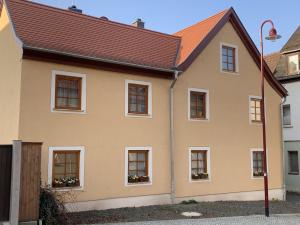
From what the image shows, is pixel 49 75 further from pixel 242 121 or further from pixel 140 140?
pixel 242 121

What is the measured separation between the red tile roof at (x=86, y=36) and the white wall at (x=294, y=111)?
10.8 m

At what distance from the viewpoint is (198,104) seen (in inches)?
712

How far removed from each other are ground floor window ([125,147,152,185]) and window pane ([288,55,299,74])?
14230mm

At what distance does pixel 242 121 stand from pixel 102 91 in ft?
25.7

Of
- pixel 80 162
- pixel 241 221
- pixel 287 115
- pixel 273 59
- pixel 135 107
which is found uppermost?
pixel 273 59

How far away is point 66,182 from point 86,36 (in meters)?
5.96

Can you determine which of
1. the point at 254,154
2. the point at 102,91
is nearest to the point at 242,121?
the point at 254,154

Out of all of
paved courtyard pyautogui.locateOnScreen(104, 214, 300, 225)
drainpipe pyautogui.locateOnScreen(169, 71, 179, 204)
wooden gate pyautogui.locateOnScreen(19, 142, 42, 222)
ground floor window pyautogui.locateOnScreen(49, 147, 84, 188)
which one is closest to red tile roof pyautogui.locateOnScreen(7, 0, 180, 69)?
drainpipe pyautogui.locateOnScreen(169, 71, 179, 204)

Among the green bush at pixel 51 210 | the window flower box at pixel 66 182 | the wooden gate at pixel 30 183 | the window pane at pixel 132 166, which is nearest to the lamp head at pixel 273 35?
the window pane at pixel 132 166

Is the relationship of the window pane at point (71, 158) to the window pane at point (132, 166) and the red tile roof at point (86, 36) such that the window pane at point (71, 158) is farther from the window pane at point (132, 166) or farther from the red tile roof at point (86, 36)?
the red tile roof at point (86, 36)

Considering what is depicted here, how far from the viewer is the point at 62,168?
45.7ft

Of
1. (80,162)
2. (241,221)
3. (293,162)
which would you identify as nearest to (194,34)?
(80,162)

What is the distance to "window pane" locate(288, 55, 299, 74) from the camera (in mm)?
25611

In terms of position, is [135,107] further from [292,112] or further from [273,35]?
[292,112]
